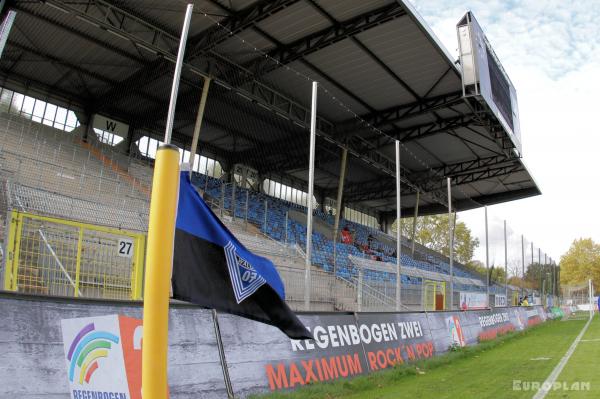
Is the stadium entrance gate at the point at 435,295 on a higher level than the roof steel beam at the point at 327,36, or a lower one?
lower

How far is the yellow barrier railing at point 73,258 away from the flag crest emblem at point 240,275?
17.2ft

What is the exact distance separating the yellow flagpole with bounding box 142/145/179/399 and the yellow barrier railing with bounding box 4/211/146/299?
5674 mm

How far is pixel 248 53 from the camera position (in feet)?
61.1

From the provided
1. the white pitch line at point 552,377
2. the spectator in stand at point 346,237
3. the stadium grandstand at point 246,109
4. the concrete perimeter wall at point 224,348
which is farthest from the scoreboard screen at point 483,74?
the concrete perimeter wall at point 224,348

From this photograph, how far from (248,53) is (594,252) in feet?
223

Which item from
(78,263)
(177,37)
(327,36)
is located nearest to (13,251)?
(78,263)

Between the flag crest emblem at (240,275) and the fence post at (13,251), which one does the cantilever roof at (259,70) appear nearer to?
the fence post at (13,251)

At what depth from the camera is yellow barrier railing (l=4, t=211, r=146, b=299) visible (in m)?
6.77

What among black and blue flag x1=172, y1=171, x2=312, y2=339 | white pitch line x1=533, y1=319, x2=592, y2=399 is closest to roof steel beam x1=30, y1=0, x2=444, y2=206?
white pitch line x1=533, y1=319, x2=592, y2=399

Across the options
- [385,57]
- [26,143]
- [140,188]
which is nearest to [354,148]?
[385,57]

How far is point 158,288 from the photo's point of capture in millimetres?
1797

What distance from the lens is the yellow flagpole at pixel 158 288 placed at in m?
1.77

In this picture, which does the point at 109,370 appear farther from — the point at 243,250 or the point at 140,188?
the point at 140,188

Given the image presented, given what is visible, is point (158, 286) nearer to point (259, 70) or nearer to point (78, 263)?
point (78, 263)
